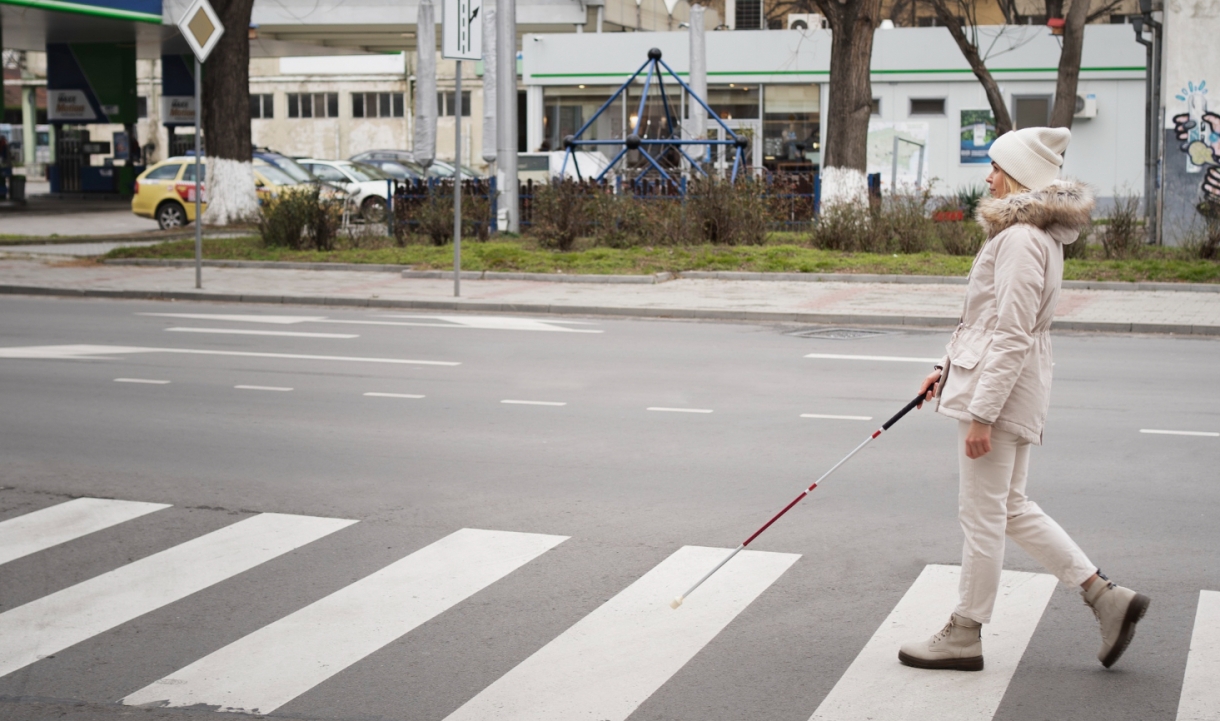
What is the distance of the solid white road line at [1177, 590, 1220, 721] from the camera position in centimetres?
458

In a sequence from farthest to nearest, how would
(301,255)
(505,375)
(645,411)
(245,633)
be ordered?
(301,255), (505,375), (645,411), (245,633)

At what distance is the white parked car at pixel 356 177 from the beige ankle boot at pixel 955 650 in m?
27.1

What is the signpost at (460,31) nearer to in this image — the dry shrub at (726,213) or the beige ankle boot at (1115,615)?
the dry shrub at (726,213)

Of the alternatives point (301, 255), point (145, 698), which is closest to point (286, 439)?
point (145, 698)

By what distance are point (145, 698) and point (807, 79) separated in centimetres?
3527

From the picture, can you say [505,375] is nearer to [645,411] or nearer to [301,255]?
[645,411]

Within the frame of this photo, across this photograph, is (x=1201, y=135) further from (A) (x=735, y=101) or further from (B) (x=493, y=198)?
(A) (x=735, y=101)

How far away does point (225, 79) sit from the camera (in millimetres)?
28516

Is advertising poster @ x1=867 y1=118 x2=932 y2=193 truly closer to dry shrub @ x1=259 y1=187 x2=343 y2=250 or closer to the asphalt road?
dry shrub @ x1=259 y1=187 x2=343 y2=250

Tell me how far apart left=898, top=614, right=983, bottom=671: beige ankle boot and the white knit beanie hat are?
5.11ft

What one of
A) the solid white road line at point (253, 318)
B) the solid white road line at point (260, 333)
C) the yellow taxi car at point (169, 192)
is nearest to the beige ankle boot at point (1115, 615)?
the solid white road line at point (260, 333)

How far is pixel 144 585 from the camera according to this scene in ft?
20.0

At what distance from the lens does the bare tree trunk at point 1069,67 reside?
27.0m

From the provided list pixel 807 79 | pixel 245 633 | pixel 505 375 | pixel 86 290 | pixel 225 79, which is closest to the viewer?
pixel 245 633
